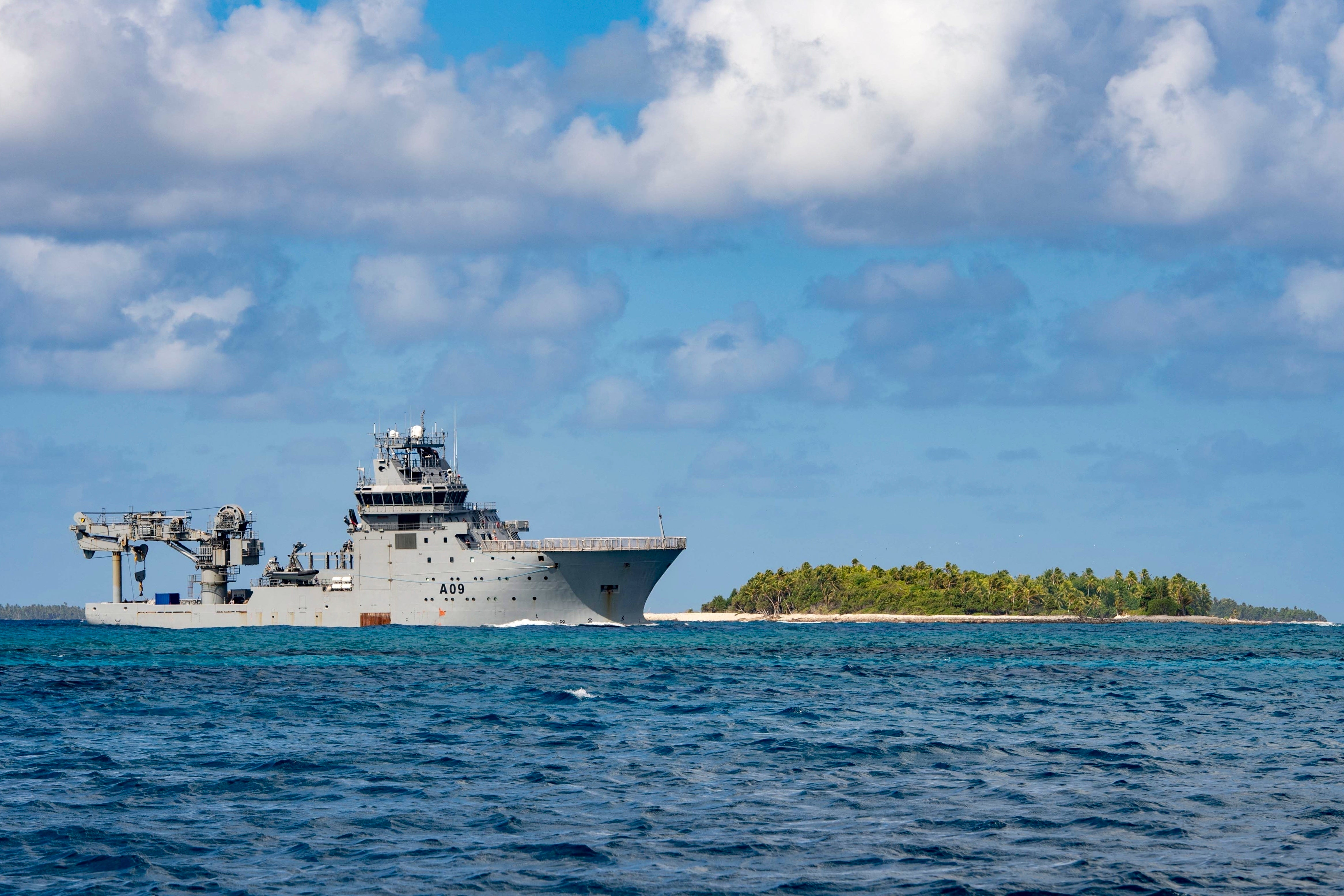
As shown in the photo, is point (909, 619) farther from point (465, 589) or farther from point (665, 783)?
point (665, 783)

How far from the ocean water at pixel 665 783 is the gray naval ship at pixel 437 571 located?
1291 inches

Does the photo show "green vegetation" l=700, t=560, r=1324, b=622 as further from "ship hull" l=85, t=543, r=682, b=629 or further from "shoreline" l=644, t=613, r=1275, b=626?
"ship hull" l=85, t=543, r=682, b=629

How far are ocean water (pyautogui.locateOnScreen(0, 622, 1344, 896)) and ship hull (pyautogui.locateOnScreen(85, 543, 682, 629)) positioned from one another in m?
32.6

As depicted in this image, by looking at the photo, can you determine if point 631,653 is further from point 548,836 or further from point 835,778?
point 548,836

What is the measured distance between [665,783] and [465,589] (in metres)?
60.5

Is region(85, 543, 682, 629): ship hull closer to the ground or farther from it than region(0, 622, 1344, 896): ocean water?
farther from it

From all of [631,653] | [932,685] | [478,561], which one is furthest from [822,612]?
[932,685]

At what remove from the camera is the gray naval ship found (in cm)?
8219

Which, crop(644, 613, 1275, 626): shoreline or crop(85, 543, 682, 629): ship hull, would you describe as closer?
crop(85, 543, 682, 629): ship hull

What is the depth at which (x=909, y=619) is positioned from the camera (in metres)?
157

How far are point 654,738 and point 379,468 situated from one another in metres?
59.2

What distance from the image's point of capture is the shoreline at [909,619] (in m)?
153

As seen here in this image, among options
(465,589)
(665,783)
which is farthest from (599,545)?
(665,783)

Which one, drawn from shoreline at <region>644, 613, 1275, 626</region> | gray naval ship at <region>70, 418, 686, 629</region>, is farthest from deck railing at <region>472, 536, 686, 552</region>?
shoreline at <region>644, 613, 1275, 626</region>
